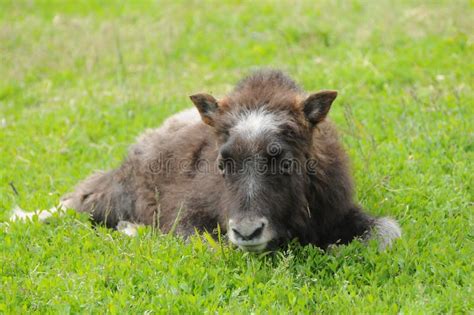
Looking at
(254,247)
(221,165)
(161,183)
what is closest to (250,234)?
(254,247)

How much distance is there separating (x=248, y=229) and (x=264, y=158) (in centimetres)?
76

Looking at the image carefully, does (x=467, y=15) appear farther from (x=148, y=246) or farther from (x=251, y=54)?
(x=148, y=246)

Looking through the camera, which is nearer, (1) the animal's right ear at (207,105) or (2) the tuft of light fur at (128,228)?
(1) the animal's right ear at (207,105)

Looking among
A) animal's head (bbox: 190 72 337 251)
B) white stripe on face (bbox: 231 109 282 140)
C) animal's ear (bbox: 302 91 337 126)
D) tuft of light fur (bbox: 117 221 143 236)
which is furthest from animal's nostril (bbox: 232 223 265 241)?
tuft of light fur (bbox: 117 221 143 236)

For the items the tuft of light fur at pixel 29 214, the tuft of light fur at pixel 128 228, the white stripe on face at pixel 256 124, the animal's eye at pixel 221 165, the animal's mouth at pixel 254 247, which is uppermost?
the white stripe on face at pixel 256 124

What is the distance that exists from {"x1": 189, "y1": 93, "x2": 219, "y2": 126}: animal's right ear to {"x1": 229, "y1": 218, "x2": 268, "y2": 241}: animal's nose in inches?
56.5

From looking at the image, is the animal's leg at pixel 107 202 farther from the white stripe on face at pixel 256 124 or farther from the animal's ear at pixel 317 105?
the animal's ear at pixel 317 105

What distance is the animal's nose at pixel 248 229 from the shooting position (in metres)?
6.80

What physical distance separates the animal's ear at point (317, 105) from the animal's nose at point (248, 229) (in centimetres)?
135

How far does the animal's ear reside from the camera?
7.45 m

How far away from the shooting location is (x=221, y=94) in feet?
40.9

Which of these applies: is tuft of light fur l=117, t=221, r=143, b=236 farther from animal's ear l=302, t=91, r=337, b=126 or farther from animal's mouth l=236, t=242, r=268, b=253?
animal's ear l=302, t=91, r=337, b=126

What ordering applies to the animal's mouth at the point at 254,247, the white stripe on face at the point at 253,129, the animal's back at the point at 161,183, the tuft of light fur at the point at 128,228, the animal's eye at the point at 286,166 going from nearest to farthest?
the animal's mouth at the point at 254,247 < the white stripe on face at the point at 253,129 < the animal's eye at the point at 286,166 < the animal's back at the point at 161,183 < the tuft of light fur at the point at 128,228

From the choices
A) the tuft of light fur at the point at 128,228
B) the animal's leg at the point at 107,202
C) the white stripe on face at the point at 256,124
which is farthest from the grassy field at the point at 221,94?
the white stripe on face at the point at 256,124
